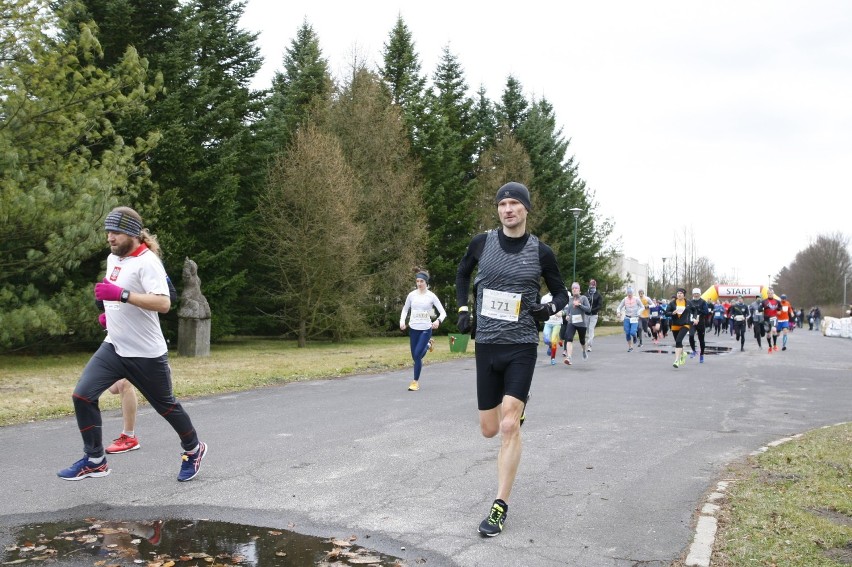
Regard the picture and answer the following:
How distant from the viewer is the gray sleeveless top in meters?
5.07

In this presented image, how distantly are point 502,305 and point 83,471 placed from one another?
351cm

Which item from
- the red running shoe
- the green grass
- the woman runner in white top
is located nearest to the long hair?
the red running shoe

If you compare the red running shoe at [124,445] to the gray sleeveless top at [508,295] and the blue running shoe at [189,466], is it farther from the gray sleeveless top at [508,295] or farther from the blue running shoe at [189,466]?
the gray sleeveless top at [508,295]

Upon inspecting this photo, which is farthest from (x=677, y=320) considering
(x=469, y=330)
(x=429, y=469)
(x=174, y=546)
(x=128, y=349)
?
(x=174, y=546)

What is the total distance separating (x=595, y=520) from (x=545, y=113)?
2066 inches

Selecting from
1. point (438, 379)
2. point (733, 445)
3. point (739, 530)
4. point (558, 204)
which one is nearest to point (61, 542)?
point (739, 530)

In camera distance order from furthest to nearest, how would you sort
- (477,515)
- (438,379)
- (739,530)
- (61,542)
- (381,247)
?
(381,247)
(438,379)
(477,515)
(739,530)
(61,542)

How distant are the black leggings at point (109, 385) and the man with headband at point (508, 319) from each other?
254 centimetres

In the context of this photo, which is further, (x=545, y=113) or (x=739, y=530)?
(x=545, y=113)

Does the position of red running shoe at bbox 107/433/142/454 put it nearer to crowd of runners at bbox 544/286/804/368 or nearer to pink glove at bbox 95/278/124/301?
pink glove at bbox 95/278/124/301

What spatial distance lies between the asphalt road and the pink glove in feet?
4.66

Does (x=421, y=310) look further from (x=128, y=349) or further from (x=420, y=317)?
(x=128, y=349)

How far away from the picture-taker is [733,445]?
8.16m

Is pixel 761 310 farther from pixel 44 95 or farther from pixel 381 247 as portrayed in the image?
pixel 44 95
